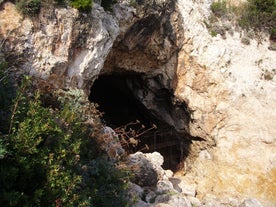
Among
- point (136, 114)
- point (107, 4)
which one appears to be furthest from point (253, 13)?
point (107, 4)

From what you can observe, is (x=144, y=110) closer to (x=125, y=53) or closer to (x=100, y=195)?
(x=125, y=53)

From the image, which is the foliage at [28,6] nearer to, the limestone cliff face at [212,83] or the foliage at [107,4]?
the foliage at [107,4]

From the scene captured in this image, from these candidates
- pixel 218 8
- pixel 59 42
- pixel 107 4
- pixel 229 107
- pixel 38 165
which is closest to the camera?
pixel 38 165

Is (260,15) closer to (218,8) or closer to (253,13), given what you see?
(253,13)

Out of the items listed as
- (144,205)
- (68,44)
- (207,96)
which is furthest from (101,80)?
(144,205)

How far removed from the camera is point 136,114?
15.0 m

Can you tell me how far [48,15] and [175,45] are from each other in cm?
577

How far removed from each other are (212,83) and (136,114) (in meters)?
4.90

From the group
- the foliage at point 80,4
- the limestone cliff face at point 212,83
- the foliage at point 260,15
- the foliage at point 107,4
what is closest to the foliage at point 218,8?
the limestone cliff face at point 212,83

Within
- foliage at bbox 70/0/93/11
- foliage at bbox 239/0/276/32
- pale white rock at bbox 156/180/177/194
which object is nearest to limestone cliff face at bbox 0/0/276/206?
foliage at bbox 239/0/276/32

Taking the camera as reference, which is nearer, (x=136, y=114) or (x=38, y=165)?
(x=38, y=165)

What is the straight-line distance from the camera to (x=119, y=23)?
8.94 m

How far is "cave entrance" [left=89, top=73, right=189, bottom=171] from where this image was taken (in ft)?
42.5

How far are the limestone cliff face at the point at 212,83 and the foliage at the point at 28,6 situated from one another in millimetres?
3345
